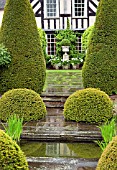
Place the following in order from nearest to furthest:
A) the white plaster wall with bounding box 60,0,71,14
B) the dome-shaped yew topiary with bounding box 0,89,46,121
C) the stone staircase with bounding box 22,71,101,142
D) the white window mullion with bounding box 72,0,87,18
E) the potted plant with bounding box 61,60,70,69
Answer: the stone staircase with bounding box 22,71,101,142 → the dome-shaped yew topiary with bounding box 0,89,46,121 → the potted plant with bounding box 61,60,70,69 → the white window mullion with bounding box 72,0,87,18 → the white plaster wall with bounding box 60,0,71,14

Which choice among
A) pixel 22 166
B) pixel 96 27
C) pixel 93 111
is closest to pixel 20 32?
pixel 96 27

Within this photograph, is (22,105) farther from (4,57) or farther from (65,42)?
(65,42)

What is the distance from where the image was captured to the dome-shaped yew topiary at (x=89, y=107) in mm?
8914

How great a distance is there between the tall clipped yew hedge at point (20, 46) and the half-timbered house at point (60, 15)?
12321 millimetres

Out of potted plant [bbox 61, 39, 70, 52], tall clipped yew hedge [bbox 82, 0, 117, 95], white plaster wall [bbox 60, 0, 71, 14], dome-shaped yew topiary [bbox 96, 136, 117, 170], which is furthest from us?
white plaster wall [bbox 60, 0, 71, 14]

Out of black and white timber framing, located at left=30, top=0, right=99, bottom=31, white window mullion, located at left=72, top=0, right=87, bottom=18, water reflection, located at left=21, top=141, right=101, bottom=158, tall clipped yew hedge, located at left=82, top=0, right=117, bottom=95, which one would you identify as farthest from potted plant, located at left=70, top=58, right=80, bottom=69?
water reflection, located at left=21, top=141, right=101, bottom=158

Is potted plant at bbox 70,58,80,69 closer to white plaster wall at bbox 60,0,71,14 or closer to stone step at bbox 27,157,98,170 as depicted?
white plaster wall at bbox 60,0,71,14

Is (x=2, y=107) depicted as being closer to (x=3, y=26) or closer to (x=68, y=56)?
(x=3, y=26)

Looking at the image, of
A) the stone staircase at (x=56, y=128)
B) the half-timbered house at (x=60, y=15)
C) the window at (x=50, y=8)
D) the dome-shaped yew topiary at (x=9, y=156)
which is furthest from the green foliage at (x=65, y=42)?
the dome-shaped yew topiary at (x=9, y=156)

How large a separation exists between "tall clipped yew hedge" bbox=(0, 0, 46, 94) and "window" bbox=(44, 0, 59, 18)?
41.7ft

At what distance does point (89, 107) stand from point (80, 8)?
15536mm

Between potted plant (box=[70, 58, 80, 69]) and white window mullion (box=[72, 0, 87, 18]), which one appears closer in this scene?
potted plant (box=[70, 58, 80, 69])

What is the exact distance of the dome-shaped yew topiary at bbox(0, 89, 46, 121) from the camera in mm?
9055

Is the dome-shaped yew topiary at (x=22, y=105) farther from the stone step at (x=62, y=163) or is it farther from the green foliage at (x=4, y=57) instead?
the stone step at (x=62, y=163)
